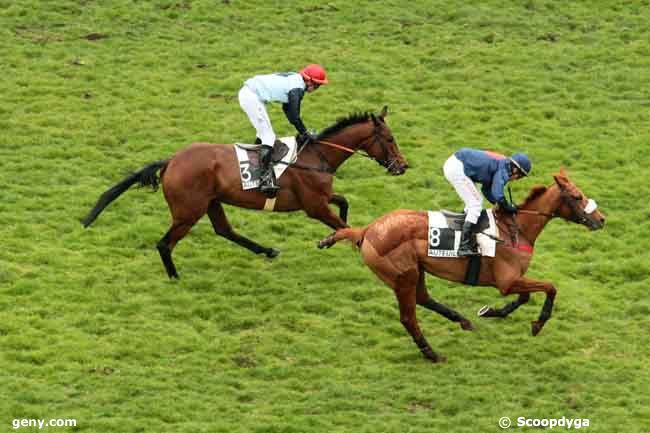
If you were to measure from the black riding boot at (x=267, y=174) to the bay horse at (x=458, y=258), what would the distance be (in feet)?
6.83

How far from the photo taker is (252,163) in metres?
17.0

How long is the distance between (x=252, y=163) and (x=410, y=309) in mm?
3368

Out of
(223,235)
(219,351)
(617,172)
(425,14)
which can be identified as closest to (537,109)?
(617,172)

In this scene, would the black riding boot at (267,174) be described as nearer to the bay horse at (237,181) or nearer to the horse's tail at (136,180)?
the bay horse at (237,181)

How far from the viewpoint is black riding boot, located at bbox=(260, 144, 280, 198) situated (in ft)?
55.5

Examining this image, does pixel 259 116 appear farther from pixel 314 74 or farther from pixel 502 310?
pixel 502 310

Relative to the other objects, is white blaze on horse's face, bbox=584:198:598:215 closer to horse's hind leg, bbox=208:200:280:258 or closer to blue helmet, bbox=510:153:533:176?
blue helmet, bbox=510:153:533:176

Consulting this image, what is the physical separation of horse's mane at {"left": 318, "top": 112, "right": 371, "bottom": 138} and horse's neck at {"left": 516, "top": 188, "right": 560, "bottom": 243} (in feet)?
10.7

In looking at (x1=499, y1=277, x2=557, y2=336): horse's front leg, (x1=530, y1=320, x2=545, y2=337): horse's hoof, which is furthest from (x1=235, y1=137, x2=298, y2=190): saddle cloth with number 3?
(x1=530, y1=320, x2=545, y2=337): horse's hoof

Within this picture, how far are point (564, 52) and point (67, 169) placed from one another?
1081 cm

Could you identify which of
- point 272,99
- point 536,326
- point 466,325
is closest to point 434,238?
point 466,325

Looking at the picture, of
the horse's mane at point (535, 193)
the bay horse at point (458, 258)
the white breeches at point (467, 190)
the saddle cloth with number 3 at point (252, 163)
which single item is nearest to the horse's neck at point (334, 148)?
the saddle cloth with number 3 at point (252, 163)

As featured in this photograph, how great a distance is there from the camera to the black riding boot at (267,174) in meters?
16.9

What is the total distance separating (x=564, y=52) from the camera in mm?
25688
